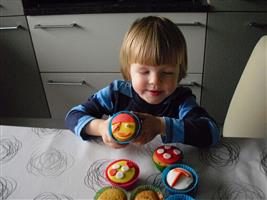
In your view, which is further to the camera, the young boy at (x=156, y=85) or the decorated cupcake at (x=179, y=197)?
the young boy at (x=156, y=85)

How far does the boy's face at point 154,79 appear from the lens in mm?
710

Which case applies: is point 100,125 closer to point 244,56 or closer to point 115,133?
point 115,133

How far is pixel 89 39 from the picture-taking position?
1.54 metres

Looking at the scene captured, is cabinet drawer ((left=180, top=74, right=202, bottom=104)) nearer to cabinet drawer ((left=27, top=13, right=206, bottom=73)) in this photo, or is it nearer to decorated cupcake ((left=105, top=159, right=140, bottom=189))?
cabinet drawer ((left=27, top=13, right=206, bottom=73))

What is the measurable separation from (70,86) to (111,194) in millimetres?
1261

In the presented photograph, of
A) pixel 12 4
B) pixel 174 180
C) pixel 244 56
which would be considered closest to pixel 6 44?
pixel 12 4

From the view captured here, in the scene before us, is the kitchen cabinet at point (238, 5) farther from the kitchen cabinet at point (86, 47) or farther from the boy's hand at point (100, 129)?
the boy's hand at point (100, 129)

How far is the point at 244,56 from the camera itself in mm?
1493

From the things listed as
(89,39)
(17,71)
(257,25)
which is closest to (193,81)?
(257,25)

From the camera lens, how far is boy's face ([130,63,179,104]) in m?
0.71

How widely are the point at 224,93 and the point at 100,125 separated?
111 centimetres

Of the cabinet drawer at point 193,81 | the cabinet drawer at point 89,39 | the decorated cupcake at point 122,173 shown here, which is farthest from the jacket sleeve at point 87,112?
the cabinet drawer at point 193,81

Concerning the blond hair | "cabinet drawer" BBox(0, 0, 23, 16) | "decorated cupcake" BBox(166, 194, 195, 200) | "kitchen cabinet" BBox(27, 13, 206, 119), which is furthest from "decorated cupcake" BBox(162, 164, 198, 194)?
"cabinet drawer" BBox(0, 0, 23, 16)

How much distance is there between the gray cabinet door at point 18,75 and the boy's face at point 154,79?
1.02m
